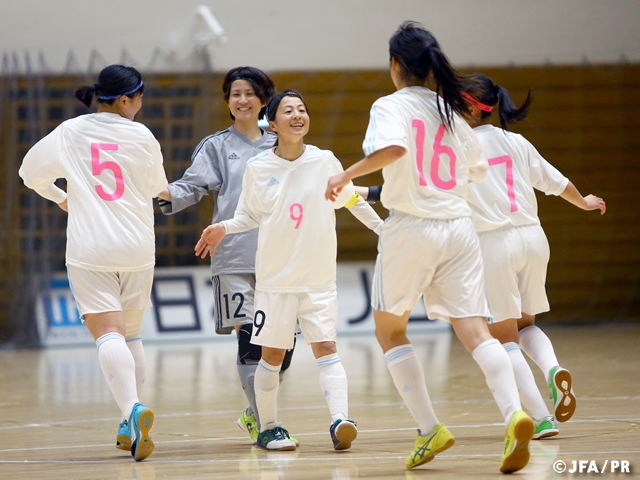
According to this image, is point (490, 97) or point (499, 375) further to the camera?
point (490, 97)

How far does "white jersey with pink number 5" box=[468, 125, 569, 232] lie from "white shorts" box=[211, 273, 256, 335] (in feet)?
3.59

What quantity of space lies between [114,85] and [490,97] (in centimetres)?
159

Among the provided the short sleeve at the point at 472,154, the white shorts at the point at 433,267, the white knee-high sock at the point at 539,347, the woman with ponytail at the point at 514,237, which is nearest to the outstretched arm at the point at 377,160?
the white shorts at the point at 433,267

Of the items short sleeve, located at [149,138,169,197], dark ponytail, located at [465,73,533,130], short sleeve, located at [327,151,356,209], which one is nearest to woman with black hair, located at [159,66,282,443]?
short sleeve, located at [149,138,169,197]

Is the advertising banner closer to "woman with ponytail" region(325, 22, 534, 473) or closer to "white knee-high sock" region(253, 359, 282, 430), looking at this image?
"white knee-high sock" region(253, 359, 282, 430)

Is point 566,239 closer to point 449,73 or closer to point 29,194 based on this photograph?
point 29,194

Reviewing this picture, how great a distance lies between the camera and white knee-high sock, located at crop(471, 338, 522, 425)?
2.91 meters

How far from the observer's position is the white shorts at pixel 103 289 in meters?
3.57

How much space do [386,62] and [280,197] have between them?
7224 millimetres

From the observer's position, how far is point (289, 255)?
363cm

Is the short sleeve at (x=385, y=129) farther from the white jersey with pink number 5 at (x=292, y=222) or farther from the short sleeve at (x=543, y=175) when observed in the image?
the short sleeve at (x=543, y=175)

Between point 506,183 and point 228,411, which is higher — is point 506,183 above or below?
above

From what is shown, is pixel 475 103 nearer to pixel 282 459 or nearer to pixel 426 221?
pixel 426 221

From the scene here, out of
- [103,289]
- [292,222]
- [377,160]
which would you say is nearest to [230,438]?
[103,289]
